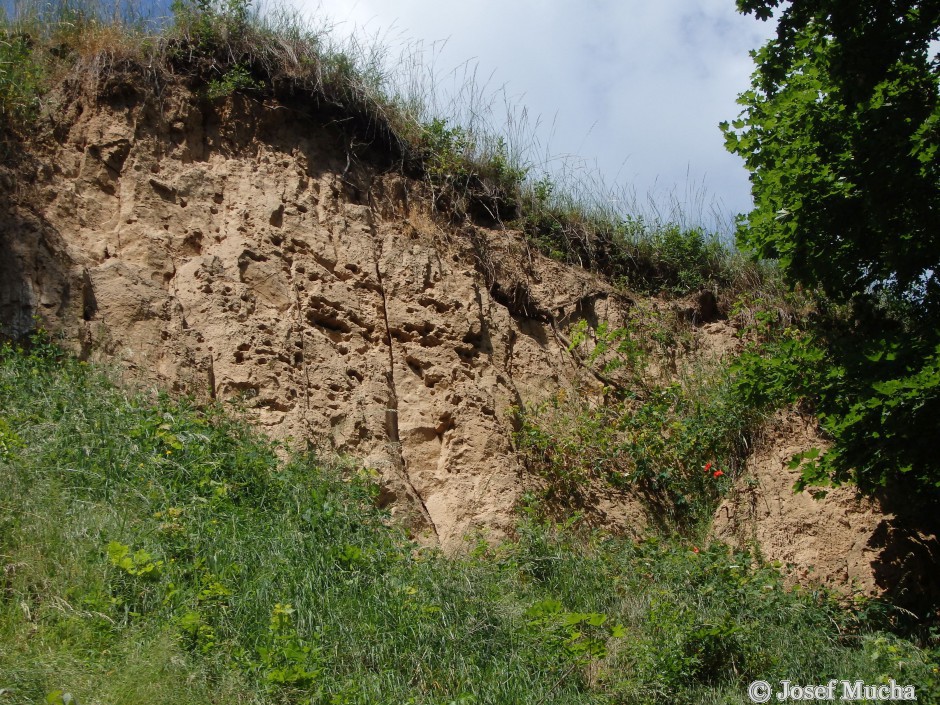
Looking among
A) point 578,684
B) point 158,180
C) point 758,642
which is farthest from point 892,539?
point 158,180

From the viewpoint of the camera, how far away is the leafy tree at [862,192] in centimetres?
648

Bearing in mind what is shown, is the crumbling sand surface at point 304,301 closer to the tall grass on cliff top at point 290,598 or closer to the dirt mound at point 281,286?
the dirt mound at point 281,286

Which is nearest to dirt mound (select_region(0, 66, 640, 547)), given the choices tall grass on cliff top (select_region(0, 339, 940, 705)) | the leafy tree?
tall grass on cliff top (select_region(0, 339, 940, 705))

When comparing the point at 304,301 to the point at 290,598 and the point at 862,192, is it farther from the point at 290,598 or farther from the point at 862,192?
the point at 862,192

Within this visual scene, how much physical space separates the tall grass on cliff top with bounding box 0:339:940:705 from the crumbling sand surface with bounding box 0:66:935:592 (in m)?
0.55

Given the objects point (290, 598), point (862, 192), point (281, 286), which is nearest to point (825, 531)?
point (862, 192)

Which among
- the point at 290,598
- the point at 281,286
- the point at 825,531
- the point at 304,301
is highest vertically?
the point at 281,286

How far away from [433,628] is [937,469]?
3.74 meters

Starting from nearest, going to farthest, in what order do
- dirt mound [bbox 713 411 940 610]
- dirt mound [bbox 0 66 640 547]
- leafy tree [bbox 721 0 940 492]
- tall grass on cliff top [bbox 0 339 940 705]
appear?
tall grass on cliff top [bbox 0 339 940 705] < leafy tree [bbox 721 0 940 492] < dirt mound [bbox 0 66 640 547] < dirt mound [bbox 713 411 940 610]

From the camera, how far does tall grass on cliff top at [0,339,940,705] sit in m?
4.74

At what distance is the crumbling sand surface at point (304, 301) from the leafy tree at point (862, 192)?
1592mm

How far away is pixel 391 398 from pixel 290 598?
9.77ft

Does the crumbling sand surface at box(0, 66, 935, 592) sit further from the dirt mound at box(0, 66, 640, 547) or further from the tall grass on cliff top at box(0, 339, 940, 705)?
the tall grass on cliff top at box(0, 339, 940, 705)

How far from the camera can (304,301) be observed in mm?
8188
